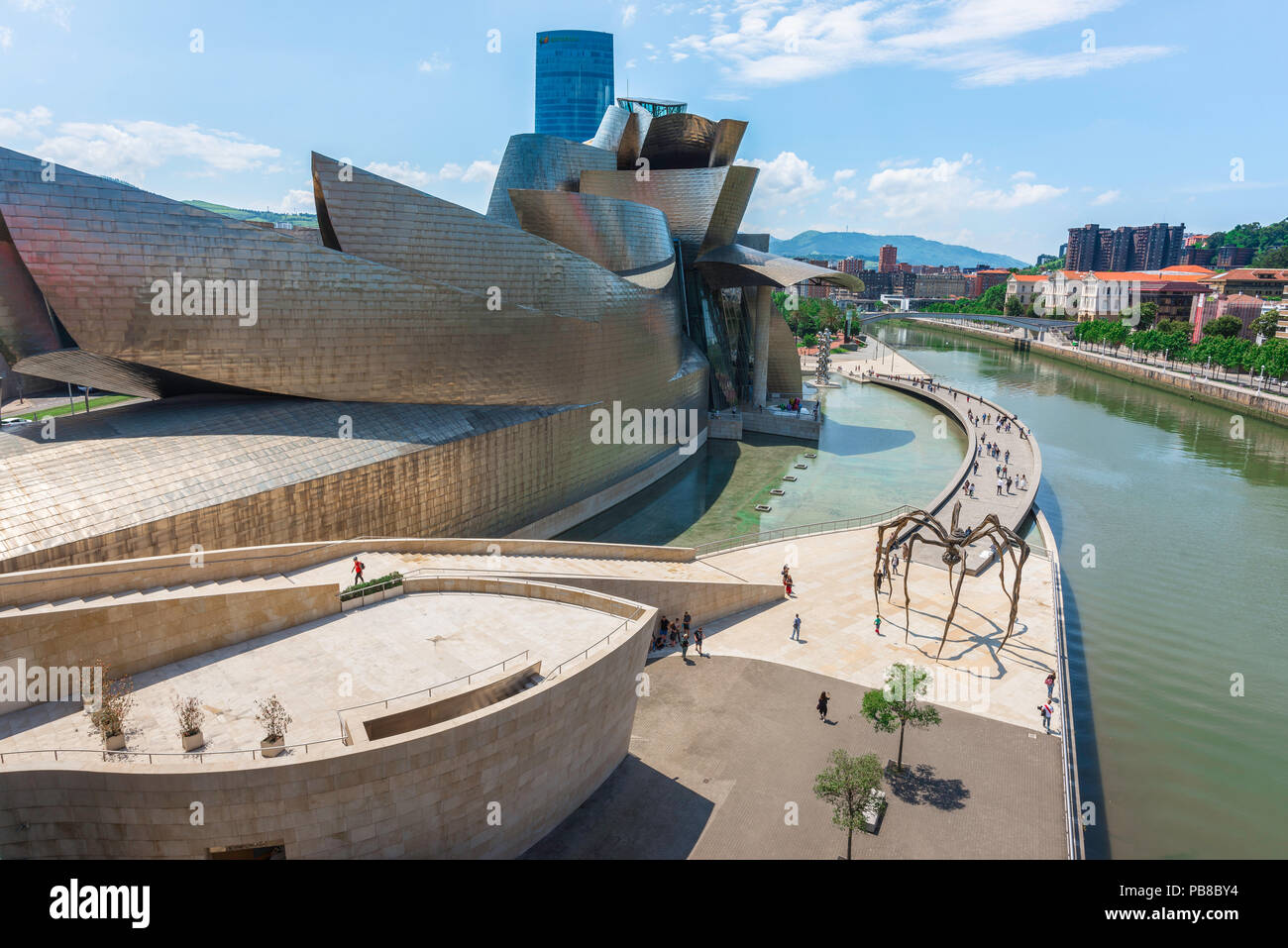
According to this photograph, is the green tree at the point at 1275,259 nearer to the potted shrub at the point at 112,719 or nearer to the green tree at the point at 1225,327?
the green tree at the point at 1225,327

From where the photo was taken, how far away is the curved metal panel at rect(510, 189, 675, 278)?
28.5 meters

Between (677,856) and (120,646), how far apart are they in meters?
9.13

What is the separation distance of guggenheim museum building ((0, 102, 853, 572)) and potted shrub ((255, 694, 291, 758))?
243 inches

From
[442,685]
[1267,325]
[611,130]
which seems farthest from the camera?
[1267,325]

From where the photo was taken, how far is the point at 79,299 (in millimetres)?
15000

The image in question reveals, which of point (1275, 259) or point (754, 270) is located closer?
point (754, 270)

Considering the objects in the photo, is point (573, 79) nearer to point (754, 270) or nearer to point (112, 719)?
point (754, 270)

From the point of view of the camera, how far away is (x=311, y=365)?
18594 mm

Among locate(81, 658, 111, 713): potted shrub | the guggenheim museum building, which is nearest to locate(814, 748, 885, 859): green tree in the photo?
locate(81, 658, 111, 713): potted shrub

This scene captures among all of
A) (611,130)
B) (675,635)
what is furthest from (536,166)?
(675,635)

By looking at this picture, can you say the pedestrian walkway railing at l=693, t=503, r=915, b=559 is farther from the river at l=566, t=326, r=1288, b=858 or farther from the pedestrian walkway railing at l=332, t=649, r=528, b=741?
the pedestrian walkway railing at l=332, t=649, r=528, b=741

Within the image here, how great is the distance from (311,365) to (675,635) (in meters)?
11.3
